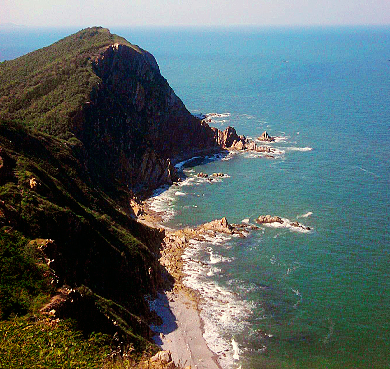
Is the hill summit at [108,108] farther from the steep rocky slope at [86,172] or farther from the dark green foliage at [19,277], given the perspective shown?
the dark green foliage at [19,277]

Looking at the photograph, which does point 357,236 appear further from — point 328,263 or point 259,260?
point 259,260

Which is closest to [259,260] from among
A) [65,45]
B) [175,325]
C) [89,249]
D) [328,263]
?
[328,263]

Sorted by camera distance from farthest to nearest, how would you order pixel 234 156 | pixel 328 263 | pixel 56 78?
pixel 234 156
pixel 56 78
pixel 328 263

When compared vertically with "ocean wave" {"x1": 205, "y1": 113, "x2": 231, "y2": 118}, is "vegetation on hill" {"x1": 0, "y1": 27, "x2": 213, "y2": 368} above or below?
below

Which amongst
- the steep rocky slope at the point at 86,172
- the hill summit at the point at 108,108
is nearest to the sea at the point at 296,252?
the hill summit at the point at 108,108

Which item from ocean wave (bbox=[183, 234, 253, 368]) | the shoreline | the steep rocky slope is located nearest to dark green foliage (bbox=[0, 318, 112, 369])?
the steep rocky slope

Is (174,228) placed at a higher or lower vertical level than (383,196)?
lower

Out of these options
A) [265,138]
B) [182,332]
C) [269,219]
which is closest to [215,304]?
[182,332]

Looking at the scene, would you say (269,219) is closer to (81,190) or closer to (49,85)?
(81,190)

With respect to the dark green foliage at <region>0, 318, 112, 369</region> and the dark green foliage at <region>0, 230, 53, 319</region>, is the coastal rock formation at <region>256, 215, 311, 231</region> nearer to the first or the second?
the dark green foliage at <region>0, 230, 53, 319</region>

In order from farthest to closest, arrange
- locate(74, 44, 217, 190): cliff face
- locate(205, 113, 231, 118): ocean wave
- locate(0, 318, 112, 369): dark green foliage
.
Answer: locate(205, 113, 231, 118): ocean wave, locate(74, 44, 217, 190): cliff face, locate(0, 318, 112, 369): dark green foliage

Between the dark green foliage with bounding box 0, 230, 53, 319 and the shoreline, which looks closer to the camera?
the dark green foliage with bounding box 0, 230, 53, 319
